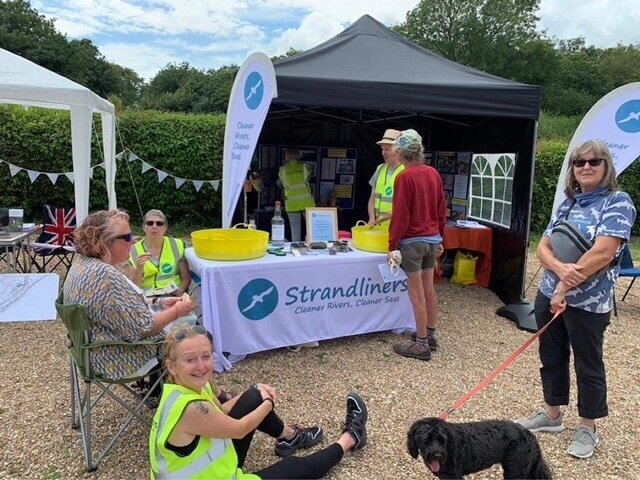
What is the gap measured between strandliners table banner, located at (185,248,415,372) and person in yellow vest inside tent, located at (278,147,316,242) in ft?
8.72

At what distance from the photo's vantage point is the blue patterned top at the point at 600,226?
195cm

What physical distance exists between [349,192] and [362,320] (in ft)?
13.3

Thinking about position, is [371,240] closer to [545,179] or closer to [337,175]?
[337,175]

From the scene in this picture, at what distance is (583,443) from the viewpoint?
2252 millimetres

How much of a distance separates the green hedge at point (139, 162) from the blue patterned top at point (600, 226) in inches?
266

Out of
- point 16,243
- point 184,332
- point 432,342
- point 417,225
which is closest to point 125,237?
point 184,332

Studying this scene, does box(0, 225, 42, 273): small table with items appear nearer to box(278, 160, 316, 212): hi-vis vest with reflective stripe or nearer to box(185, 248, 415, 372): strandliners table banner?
box(185, 248, 415, 372): strandliners table banner

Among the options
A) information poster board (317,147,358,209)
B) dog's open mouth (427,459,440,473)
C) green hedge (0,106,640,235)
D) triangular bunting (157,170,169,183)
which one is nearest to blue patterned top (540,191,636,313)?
dog's open mouth (427,459,440,473)

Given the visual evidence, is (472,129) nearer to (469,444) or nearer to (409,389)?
(409,389)

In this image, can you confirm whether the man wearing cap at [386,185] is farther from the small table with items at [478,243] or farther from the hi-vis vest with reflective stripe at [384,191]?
the small table with items at [478,243]

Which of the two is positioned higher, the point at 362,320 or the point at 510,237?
the point at 510,237

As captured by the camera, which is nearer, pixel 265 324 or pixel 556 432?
pixel 556 432

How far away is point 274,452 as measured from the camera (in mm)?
2193

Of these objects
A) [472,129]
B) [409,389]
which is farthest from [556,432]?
[472,129]
